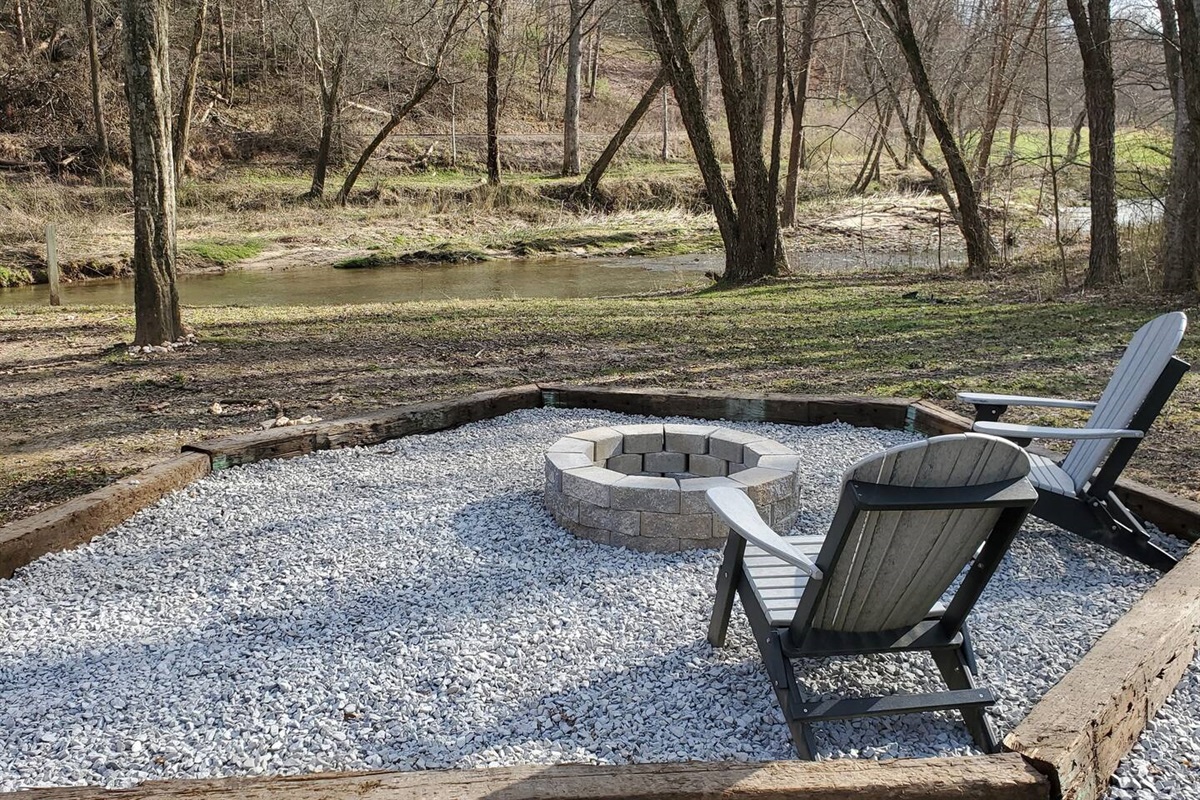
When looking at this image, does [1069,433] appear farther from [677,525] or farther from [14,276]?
[14,276]

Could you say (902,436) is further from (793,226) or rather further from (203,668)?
(793,226)

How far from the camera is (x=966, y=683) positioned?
2844 millimetres

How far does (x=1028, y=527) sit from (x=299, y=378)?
5.29m

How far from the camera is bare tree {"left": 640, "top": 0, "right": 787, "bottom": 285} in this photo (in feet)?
41.2

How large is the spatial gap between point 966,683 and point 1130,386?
1836 millimetres

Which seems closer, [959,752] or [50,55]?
[959,752]

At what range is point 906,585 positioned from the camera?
Answer: 2.67m

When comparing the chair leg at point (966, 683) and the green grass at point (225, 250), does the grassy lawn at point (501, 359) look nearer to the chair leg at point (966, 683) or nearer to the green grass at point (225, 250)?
the chair leg at point (966, 683)

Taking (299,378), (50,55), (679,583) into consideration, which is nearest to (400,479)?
(679,583)

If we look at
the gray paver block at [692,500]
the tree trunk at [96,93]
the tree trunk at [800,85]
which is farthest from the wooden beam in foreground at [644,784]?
the tree trunk at [96,93]

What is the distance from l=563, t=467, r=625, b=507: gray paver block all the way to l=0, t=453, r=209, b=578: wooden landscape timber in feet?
6.89

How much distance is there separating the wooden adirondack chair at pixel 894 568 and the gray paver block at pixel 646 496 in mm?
976

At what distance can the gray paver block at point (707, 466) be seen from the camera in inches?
196

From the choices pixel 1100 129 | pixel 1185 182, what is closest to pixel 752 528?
pixel 1185 182
